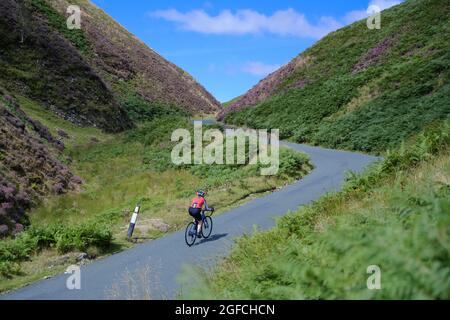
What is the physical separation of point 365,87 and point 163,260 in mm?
38638

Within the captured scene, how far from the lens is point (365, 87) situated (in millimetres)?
46781

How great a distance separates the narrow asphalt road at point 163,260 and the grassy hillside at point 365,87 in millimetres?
13920

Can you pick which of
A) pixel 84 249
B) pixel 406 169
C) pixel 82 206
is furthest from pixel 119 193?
pixel 406 169

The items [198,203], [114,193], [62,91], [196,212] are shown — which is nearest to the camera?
[196,212]

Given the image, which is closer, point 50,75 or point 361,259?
point 361,259

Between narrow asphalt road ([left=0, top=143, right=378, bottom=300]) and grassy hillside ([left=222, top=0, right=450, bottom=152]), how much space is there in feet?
45.7

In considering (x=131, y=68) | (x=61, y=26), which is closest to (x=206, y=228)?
(x=61, y=26)

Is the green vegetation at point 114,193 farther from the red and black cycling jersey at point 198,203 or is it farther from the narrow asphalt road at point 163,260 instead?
the red and black cycling jersey at point 198,203

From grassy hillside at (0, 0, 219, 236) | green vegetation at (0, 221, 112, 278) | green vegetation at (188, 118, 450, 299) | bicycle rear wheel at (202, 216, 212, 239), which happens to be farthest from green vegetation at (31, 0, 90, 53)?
green vegetation at (188, 118, 450, 299)

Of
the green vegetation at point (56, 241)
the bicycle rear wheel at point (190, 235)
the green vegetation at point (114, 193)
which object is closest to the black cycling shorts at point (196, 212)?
the bicycle rear wheel at point (190, 235)

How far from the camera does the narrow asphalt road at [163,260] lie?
10.2 m

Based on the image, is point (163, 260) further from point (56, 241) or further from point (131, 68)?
point (131, 68)

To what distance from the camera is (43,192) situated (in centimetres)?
2405

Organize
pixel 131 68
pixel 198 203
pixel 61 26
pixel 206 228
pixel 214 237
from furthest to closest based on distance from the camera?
pixel 131 68 → pixel 61 26 → pixel 206 228 → pixel 214 237 → pixel 198 203
